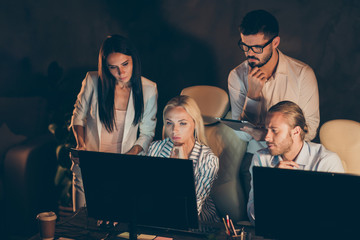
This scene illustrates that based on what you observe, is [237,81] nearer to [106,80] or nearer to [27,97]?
[106,80]

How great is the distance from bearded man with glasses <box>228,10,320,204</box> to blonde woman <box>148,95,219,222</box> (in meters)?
0.32

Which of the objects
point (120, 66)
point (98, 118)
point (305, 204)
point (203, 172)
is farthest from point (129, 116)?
point (305, 204)

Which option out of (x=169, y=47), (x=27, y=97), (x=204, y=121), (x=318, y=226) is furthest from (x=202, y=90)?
(x=27, y=97)

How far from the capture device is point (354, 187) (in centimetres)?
168

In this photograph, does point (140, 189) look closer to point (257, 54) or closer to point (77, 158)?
point (257, 54)

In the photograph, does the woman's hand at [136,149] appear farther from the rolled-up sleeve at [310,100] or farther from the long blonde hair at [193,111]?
the rolled-up sleeve at [310,100]

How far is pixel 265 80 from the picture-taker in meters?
3.10

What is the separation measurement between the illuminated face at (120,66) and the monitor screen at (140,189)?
1.45 metres

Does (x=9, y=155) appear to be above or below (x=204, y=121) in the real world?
below

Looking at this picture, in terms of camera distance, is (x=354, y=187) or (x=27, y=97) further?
(x=27, y=97)

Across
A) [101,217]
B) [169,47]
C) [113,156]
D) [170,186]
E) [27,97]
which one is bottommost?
[101,217]

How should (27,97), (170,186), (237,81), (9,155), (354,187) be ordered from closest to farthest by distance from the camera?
1. (354,187)
2. (170,186)
3. (237,81)
4. (9,155)
5. (27,97)

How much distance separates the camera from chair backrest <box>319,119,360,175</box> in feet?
9.20

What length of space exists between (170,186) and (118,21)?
2.11 m
